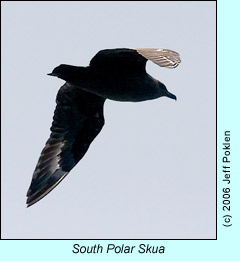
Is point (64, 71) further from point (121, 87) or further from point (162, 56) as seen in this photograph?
point (162, 56)

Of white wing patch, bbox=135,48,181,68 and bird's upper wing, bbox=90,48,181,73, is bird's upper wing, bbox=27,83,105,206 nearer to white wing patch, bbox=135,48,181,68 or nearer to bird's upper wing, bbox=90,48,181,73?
bird's upper wing, bbox=90,48,181,73

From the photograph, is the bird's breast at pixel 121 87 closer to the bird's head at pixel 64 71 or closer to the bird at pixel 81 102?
the bird at pixel 81 102

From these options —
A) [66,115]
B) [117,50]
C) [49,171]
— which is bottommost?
[49,171]

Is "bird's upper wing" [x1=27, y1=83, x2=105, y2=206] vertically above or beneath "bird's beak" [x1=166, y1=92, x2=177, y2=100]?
beneath

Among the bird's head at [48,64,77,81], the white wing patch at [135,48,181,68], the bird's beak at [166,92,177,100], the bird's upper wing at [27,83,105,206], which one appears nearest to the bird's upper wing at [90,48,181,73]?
the white wing patch at [135,48,181,68]

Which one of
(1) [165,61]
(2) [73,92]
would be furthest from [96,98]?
(1) [165,61]

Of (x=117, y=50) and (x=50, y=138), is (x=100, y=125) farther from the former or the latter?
(x=117, y=50)

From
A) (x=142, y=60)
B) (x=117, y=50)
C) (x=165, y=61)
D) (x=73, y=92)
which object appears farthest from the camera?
(x=73, y=92)
